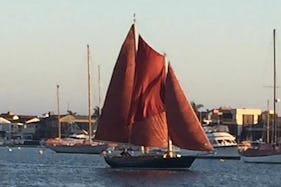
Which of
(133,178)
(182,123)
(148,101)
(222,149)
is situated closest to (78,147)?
(222,149)

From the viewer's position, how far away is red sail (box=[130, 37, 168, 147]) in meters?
74.2

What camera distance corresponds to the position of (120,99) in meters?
75.5

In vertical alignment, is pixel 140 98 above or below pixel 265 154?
above

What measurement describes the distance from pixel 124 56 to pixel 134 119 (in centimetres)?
485

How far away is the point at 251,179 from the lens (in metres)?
68.4

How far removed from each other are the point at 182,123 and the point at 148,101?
12.9 feet

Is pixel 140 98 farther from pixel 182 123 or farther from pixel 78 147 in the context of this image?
pixel 78 147

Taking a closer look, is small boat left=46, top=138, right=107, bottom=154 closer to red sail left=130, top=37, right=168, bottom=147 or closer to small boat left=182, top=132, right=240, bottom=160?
small boat left=182, top=132, right=240, bottom=160

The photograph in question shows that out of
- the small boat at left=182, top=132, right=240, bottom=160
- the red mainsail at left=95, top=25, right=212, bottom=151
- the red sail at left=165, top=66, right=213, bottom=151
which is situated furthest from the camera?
the small boat at left=182, top=132, right=240, bottom=160

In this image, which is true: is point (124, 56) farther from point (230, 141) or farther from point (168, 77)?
point (230, 141)

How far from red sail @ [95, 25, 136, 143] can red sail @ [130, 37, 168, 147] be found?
0.46m

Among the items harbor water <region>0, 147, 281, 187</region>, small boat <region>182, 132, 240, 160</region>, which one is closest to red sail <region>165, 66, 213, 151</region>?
harbor water <region>0, 147, 281, 187</region>

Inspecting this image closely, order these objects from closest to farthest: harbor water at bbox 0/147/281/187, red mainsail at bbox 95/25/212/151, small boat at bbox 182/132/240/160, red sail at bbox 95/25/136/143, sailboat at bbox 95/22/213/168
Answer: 1. harbor water at bbox 0/147/281/187
2. sailboat at bbox 95/22/213/168
3. red mainsail at bbox 95/25/212/151
4. red sail at bbox 95/25/136/143
5. small boat at bbox 182/132/240/160

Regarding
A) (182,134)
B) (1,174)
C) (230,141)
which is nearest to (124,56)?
(182,134)
